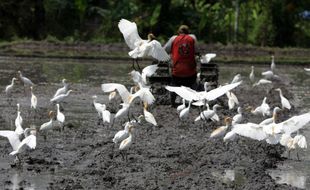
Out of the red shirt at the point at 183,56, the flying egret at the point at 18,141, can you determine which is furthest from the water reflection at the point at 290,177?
the red shirt at the point at 183,56

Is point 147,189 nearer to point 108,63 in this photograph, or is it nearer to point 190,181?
point 190,181

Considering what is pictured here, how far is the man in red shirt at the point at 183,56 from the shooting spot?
16.0m

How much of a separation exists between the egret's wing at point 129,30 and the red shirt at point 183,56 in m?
2.70

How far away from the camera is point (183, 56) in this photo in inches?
631

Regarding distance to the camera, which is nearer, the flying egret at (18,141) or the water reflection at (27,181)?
the water reflection at (27,181)

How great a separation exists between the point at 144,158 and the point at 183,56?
5522 mm

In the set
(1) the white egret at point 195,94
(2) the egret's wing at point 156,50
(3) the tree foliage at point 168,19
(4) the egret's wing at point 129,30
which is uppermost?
(4) the egret's wing at point 129,30

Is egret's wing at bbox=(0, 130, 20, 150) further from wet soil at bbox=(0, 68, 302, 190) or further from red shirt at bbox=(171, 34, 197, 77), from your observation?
red shirt at bbox=(171, 34, 197, 77)

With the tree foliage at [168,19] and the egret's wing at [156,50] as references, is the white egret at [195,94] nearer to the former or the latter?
the egret's wing at [156,50]

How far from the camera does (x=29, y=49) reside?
31922mm

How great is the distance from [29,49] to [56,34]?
15.0 ft

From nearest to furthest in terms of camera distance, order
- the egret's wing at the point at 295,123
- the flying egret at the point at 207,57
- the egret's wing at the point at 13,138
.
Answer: the egret's wing at the point at 13,138, the egret's wing at the point at 295,123, the flying egret at the point at 207,57

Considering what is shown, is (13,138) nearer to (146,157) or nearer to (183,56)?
(146,157)

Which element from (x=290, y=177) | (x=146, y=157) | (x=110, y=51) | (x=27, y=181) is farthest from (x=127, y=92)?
(x=110, y=51)
